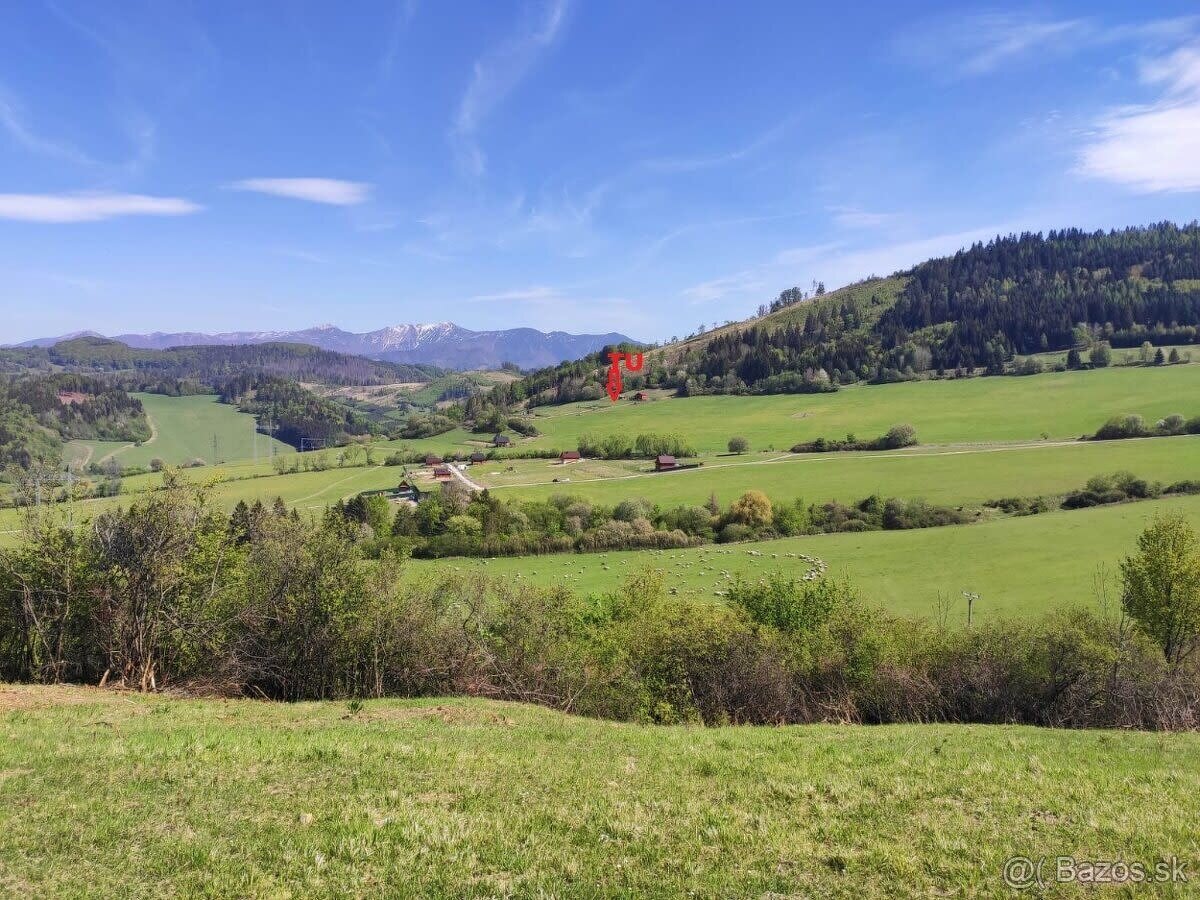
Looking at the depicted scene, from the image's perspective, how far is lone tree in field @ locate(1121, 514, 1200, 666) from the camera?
36375 mm

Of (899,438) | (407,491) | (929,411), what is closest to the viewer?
(407,491)

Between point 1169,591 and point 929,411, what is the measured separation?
404ft

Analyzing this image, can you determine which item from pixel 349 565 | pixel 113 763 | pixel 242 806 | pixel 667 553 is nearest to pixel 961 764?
pixel 242 806

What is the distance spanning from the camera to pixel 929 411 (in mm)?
151000

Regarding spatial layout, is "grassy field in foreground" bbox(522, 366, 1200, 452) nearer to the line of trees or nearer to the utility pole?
the utility pole

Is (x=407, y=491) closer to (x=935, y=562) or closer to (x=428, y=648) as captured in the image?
(x=935, y=562)

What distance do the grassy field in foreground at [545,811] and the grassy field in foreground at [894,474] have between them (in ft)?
278

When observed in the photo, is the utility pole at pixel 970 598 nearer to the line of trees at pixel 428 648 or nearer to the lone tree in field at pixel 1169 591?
the lone tree in field at pixel 1169 591

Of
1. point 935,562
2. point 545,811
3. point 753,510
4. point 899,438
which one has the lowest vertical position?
point 935,562

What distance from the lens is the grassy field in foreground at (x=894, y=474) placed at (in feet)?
296

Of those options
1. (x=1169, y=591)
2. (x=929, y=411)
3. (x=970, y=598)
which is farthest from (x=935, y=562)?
(x=929, y=411)

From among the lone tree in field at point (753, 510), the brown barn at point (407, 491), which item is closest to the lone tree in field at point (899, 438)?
the lone tree in field at point (753, 510)

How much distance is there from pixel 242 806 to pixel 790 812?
894 cm

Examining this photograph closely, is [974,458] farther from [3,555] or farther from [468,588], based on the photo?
[3,555]
